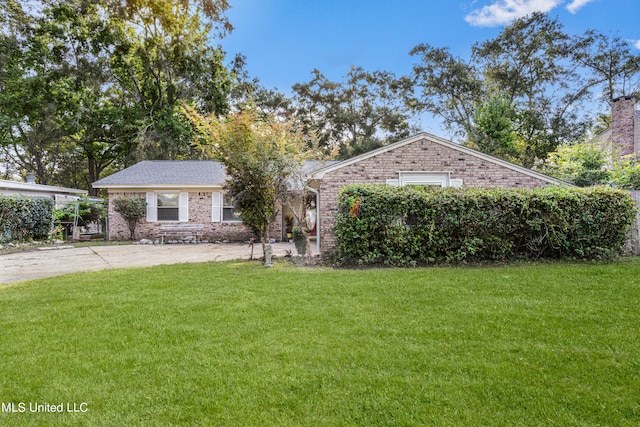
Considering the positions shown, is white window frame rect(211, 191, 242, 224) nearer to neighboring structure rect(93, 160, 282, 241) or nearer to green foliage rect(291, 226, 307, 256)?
neighboring structure rect(93, 160, 282, 241)

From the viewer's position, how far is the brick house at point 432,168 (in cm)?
999

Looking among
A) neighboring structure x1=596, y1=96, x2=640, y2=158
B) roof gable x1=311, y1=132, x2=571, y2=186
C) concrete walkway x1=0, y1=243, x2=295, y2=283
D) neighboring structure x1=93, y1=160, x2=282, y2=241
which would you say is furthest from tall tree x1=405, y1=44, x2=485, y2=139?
concrete walkway x1=0, y1=243, x2=295, y2=283

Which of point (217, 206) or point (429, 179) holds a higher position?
point (429, 179)

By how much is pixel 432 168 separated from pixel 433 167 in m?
0.04

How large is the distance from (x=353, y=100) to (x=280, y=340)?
85.6 feet

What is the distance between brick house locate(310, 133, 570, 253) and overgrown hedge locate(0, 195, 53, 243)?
36.6ft

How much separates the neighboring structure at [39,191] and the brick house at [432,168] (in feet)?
44.3

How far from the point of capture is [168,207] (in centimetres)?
1566

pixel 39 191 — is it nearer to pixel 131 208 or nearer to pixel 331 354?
pixel 131 208

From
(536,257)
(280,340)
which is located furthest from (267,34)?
(280,340)

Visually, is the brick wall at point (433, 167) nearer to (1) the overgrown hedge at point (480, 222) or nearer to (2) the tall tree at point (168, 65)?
(1) the overgrown hedge at point (480, 222)

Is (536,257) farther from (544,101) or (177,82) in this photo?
(177,82)

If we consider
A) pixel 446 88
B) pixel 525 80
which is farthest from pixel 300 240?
pixel 525 80

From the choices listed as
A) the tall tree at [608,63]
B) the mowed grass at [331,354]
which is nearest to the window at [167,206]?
the mowed grass at [331,354]
